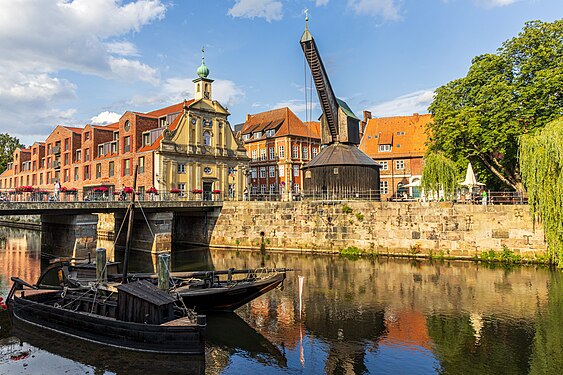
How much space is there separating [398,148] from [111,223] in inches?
1397

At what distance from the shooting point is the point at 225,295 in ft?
53.6

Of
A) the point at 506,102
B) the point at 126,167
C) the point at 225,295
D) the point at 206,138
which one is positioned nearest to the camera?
the point at 225,295

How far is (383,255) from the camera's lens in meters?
31.6

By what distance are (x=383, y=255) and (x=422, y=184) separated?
21.9ft

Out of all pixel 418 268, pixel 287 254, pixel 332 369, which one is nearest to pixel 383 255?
pixel 418 268

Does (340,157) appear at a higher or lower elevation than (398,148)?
lower

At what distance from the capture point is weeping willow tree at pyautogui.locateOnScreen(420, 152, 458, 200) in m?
32.1

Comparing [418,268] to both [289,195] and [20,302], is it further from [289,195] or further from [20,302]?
[20,302]

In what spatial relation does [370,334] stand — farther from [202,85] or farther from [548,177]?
[202,85]

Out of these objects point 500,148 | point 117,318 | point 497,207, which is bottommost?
point 117,318

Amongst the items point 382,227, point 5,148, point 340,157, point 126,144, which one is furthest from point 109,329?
point 5,148

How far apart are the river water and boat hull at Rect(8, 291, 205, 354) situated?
0.33 metres

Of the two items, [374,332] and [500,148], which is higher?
[500,148]

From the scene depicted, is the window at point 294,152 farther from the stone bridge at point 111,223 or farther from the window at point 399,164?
the stone bridge at point 111,223
